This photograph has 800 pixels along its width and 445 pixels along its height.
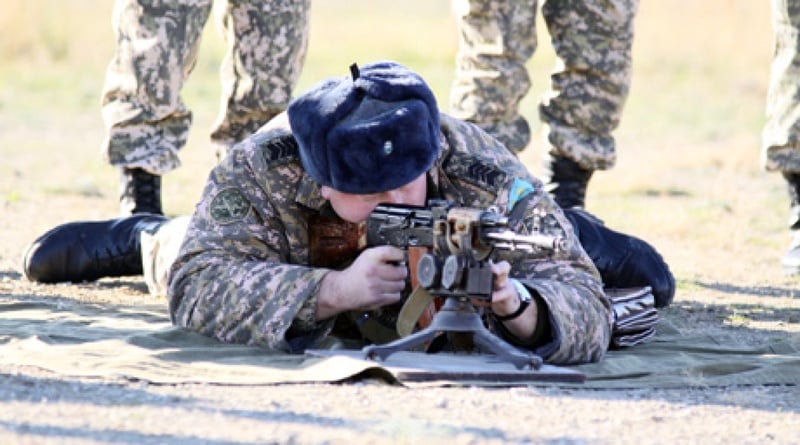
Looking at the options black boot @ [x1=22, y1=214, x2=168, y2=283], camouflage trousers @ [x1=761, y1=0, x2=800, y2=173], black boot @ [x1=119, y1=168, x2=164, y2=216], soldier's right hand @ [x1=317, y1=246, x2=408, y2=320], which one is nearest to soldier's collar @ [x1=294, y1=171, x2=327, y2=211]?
soldier's right hand @ [x1=317, y1=246, x2=408, y2=320]

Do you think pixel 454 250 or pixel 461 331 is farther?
pixel 461 331

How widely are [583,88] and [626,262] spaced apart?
6.04 ft

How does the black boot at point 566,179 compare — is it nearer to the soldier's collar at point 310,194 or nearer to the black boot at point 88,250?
the black boot at point 88,250

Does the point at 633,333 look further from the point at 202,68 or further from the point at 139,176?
the point at 202,68

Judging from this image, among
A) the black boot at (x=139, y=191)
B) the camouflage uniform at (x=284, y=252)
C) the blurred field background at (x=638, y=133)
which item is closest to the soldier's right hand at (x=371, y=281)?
the camouflage uniform at (x=284, y=252)

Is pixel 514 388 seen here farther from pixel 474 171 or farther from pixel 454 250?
pixel 474 171

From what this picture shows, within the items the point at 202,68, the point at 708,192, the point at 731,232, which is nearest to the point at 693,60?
the point at 202,68

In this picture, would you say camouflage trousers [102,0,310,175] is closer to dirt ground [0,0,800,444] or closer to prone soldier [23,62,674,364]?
dirt ground [0,0,800,444]

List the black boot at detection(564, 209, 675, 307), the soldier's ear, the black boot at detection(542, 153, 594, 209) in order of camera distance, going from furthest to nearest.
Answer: the black boot at detection(542, 153, 594, 209) < the black boot at detection(564, 209, 675, 307) < the soldier's ear

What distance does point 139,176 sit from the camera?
666 cm

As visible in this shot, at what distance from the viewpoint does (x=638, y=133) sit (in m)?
15.5

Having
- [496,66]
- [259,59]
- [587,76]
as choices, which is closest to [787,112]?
[587,76]

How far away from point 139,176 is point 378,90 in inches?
103

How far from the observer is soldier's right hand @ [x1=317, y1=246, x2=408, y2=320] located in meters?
4.21
